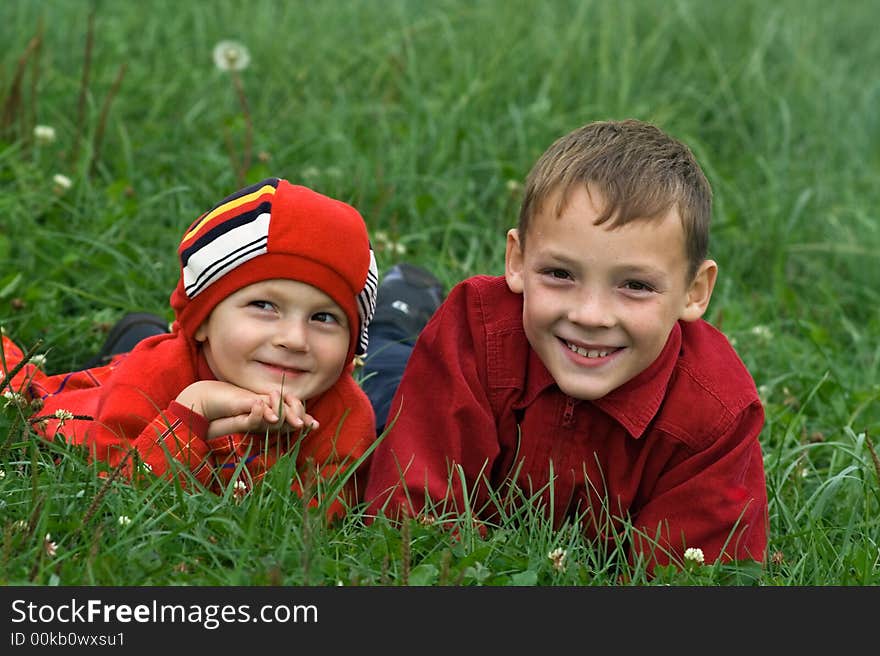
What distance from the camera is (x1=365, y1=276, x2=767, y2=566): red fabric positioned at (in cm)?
293

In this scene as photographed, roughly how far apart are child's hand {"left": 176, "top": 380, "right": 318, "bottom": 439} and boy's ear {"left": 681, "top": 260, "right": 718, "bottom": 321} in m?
0.92

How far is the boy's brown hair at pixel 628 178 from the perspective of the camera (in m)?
2.75

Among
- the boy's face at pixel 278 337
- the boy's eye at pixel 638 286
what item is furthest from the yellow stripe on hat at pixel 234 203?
the boy's eye at pixel 638 286

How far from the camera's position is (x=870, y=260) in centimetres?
538

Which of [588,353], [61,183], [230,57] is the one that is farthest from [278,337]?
[230,57]

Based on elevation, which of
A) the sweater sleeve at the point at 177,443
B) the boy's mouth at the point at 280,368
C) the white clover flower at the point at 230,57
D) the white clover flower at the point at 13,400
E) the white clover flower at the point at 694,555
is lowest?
the white clover flower at the point at 694,555

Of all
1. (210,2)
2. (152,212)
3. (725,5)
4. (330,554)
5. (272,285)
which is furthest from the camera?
(725,5)

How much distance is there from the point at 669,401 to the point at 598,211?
52 cm

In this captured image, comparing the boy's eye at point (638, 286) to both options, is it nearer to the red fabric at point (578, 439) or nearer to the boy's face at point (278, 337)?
the red fabric at point (578, 439)

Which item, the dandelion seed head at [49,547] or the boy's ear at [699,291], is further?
the boy's ear at [699,291]

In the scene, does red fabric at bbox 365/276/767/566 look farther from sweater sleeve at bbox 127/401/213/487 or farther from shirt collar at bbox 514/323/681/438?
sweater sleeve at bbox 127/401/213/487
